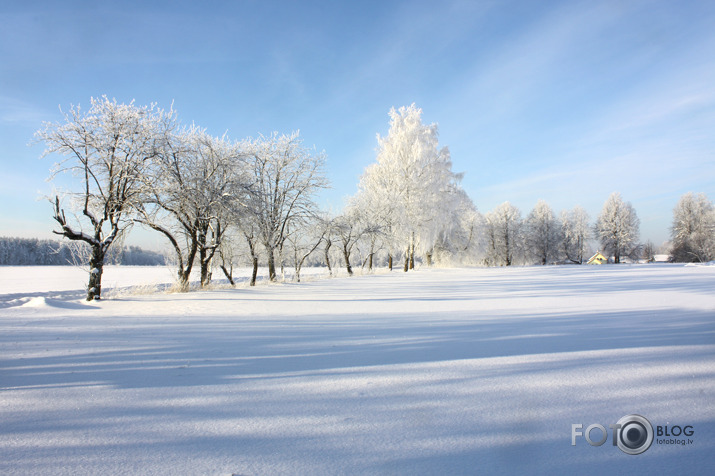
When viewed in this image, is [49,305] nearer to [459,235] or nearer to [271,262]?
[271,262]

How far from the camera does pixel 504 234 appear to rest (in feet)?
143

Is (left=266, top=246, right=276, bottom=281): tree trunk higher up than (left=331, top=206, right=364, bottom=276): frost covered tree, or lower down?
lower down

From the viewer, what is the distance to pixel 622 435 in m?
2.05

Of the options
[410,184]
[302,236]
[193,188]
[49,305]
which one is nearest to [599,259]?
[410,184]

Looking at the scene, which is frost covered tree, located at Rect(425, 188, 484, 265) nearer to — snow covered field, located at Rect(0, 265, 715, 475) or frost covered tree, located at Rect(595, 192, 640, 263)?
frost covered tree, located at Rect(595, 192, 640, 263)

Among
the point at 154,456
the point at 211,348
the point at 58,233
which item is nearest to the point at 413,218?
the point at 58,233

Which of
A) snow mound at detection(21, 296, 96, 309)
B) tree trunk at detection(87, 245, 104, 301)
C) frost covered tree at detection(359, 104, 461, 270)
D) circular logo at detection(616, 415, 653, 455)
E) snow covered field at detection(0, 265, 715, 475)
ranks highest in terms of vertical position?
frost covered tree at detection(359, 104, 461, 270)

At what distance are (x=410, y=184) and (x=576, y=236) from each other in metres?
35.6

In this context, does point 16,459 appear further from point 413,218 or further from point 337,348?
point 413,218

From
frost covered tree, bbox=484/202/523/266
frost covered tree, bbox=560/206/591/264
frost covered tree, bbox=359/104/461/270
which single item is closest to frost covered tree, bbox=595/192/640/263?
frost covered tree, bbox=560/206/591/264

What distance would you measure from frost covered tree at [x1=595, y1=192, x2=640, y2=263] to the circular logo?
49.5m

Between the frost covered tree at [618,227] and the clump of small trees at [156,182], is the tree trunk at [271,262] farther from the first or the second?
the frost covered tree at [618,227]

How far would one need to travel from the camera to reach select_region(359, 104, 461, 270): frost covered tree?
22734 mm

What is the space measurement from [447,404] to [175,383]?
2.18 metres
